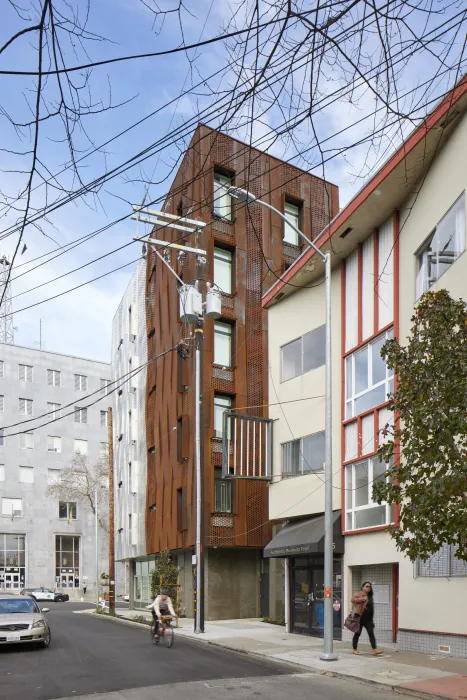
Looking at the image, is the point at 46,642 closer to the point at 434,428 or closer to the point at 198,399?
the point at 198,399

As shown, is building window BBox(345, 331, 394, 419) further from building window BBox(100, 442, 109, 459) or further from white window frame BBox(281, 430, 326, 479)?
building window BBox(100, 442, 109, 459)

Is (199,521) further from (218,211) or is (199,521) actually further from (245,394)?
(218,211)

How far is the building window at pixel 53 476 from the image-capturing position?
75312 millimetres

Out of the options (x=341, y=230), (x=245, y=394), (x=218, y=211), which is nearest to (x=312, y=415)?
(x=341, y=230)

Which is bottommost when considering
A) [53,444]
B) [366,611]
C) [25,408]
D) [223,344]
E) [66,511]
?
[66,511]

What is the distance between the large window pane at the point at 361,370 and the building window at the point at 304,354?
7.74ft

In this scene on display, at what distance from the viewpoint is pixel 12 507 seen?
240 feet

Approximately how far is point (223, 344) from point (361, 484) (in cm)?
1460

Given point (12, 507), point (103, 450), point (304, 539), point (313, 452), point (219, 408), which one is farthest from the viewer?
point (103, 450)

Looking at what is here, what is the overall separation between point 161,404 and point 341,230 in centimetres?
2030

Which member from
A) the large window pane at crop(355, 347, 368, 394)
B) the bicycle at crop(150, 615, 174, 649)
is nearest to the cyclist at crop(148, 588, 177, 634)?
the bicycle at crop(150, 615, 174, 649)

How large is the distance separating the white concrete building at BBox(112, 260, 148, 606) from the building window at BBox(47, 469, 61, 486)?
22251mm

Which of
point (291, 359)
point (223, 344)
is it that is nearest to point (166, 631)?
point (291, 359)

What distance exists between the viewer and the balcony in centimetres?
3259
